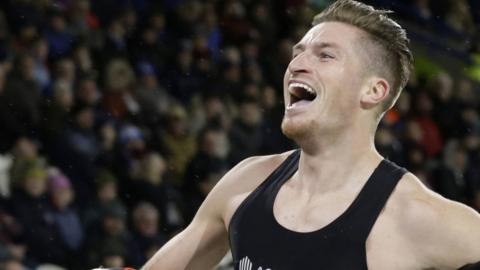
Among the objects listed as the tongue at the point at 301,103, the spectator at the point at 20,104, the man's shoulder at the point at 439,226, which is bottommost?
the spectator at the point at 20,104

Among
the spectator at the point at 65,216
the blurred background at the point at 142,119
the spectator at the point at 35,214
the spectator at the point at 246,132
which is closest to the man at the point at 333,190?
the blurred background at the point at 142,119

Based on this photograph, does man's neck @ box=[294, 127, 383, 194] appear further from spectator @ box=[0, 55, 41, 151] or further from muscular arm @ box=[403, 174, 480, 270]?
spectator @ box=[0, 55, 41, 151]

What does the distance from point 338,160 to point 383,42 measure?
0.44 m

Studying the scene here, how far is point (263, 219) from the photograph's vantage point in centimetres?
395

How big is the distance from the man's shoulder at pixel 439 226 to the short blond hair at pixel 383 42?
0.50 metres

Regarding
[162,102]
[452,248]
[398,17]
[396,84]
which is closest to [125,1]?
[162,102]

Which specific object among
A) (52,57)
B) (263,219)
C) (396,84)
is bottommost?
(52,57)

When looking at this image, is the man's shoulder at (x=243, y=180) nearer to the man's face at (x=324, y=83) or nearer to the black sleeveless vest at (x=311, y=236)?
the black sleeveless vest at (x=311, y=236)

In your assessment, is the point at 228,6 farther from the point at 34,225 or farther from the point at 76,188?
the point at 34,225

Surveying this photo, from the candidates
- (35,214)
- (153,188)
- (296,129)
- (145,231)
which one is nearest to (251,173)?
(296,129)

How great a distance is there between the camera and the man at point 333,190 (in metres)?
3.65

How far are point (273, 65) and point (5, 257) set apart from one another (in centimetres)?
468

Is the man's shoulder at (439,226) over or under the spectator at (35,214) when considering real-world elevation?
over

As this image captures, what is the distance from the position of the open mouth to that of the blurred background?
3.54 metres
